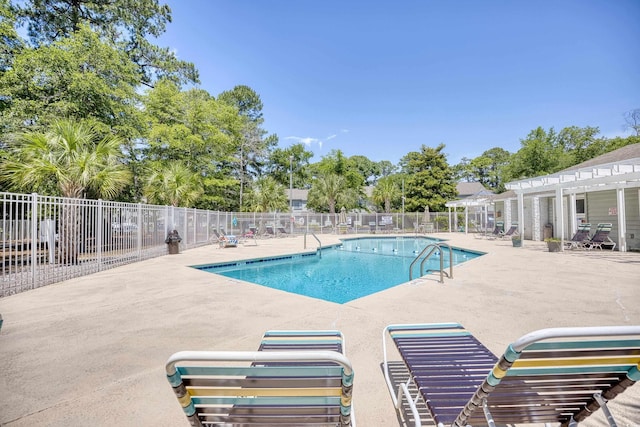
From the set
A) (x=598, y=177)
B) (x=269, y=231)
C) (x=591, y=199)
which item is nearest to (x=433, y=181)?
(x=591, y=199)

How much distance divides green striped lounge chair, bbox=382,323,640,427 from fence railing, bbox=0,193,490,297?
7.35 metres

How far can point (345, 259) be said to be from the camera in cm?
1359

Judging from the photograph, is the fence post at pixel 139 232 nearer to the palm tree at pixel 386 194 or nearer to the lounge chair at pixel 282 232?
the lounge chair at pixel 282 232

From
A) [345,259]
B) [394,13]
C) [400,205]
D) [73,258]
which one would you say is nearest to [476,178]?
[400,205]

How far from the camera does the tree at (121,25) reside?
15.0m

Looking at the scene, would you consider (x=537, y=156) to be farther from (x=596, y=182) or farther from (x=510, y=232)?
(x=596, y=182)

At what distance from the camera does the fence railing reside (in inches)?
235

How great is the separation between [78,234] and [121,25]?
16.5m

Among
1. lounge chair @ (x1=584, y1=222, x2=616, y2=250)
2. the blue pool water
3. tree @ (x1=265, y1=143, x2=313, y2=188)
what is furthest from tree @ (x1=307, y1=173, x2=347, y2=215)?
lounge chair @ (x1=584, y1=222, x2=616, y2=250)

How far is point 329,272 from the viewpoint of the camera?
10.7m

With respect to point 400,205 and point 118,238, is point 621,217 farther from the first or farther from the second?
point 400,205

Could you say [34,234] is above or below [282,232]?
above

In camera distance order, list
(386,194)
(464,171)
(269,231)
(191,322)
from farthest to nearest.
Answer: (464,171), (386,194), (269,231), (191,322)

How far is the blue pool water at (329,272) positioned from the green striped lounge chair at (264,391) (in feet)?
19.6
